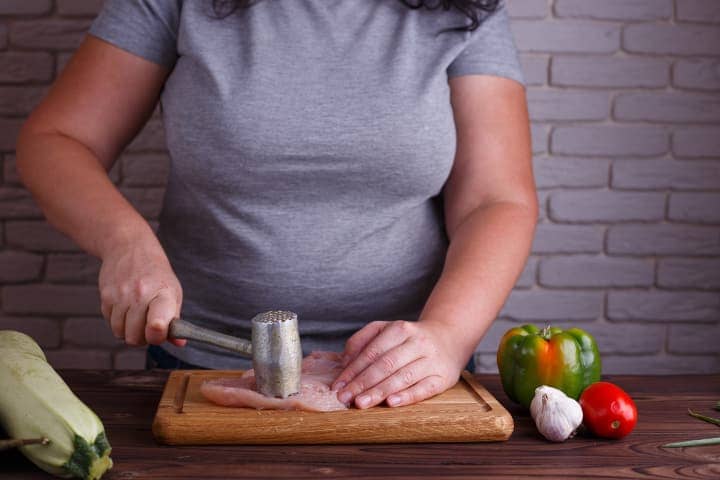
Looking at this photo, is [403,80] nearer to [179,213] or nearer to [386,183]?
[386,183]

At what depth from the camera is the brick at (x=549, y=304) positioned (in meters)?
1.81

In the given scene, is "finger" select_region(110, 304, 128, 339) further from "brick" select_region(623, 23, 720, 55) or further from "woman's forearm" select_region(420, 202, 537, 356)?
"brick" select_region(623, 23, 720, 55)

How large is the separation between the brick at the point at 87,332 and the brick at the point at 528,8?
1.13m

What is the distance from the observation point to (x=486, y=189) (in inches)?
53.0

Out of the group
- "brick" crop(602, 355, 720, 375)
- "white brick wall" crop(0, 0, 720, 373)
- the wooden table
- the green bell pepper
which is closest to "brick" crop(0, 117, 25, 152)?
"white brick wall" crop(0, 0, 720, 373)

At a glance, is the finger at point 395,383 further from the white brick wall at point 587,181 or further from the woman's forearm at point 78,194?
the white brick wall at point 587,181

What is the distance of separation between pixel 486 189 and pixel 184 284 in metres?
0.54

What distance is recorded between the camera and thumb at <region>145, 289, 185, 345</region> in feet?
3.23

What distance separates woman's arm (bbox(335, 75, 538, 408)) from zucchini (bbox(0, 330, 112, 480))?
32cm

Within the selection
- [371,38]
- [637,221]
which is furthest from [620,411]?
[637,221]

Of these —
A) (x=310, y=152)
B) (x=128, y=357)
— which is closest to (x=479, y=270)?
(x=310, y=152)

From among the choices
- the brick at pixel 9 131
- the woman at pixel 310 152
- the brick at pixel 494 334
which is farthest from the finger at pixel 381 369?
the brick at pixel 9 131

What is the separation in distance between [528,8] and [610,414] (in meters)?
1.06

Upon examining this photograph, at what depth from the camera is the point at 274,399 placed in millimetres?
991
